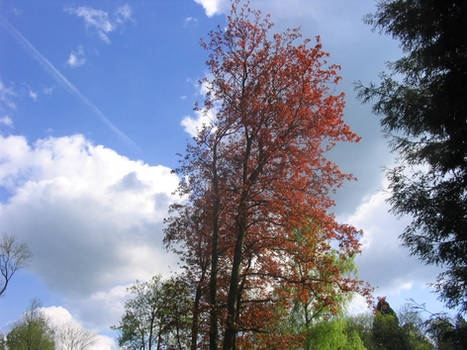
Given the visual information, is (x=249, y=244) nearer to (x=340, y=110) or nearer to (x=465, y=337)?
(x=340, y=110)

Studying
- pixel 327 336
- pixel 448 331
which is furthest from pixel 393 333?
pixel 448 331

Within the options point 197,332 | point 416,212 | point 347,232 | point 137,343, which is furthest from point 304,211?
point 137,343

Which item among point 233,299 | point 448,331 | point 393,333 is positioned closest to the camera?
point 448,331

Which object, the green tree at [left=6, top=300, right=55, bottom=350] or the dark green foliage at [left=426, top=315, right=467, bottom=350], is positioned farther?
the green tree at [left=6, top=300, right=55, bottom=350]

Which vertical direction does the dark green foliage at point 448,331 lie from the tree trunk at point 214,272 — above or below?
below

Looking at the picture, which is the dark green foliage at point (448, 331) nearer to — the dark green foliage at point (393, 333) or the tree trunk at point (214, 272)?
the tree trunk at point (214, 272)

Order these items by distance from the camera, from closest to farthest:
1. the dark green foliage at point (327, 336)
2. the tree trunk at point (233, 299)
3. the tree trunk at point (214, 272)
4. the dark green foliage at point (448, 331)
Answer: the dark green foliage at point (448, 331) → the tree trunk at point (233, 299) → the tree trunk at point (214, 272) → the dark green foliage at point (327, 336)

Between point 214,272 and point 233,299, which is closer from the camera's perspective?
point 233,299

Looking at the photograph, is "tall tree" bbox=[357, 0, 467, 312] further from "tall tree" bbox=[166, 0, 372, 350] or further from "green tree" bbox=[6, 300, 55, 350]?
"green tree" bbox=[6, 300, 55, 350]

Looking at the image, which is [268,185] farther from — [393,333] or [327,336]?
[393,333]

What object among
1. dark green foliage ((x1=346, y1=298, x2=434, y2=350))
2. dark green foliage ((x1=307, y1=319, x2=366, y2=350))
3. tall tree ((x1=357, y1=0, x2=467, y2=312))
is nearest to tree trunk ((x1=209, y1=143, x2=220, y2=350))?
tall tree ((x1=357, y1=0, x2=467, y2=312))

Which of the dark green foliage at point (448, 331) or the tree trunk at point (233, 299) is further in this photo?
the tree trunk at point (233, 299)

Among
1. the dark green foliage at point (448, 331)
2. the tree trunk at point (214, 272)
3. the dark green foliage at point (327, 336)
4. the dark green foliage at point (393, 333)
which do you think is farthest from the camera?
the dark green foliage at point (393, 333)

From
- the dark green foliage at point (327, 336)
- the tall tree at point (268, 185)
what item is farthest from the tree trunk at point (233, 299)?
the dark green foliage at point (327, 336)
